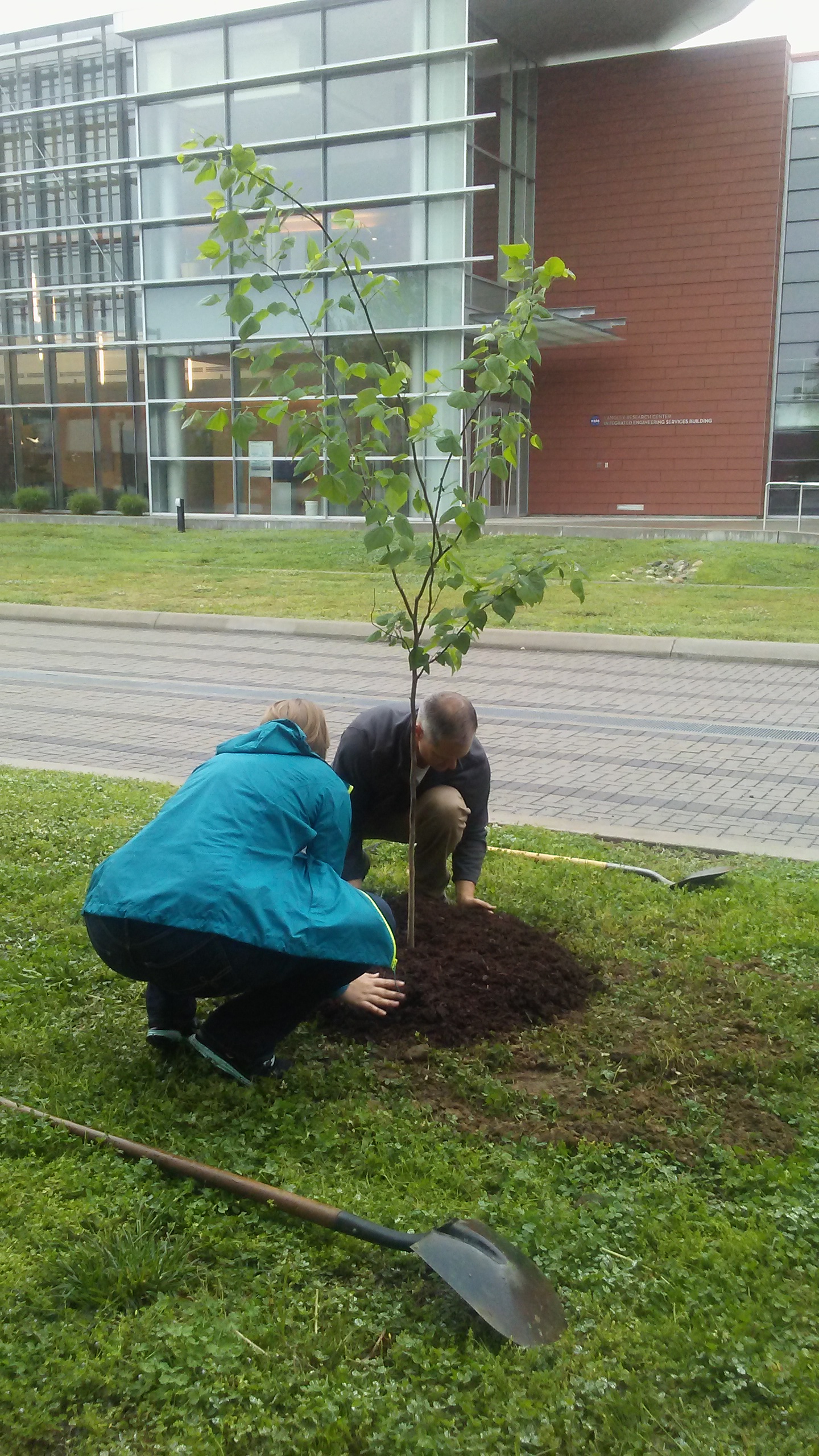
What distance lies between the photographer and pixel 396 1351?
2.42m

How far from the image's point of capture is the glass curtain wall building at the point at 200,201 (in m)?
24.8

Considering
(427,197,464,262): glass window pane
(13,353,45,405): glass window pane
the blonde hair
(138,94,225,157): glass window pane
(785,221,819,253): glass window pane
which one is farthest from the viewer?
(13,353,45,405): glass window pane

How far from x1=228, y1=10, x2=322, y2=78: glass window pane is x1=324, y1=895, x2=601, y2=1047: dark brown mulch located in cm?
2547

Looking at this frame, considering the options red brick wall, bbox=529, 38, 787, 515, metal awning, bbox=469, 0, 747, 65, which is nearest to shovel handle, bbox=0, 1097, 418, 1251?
metal awning, bbox=469, 0, 747, 65

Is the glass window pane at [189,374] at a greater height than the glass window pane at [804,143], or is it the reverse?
the glass window pane at [804,143]

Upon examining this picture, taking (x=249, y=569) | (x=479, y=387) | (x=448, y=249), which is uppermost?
(x=448, y=249)

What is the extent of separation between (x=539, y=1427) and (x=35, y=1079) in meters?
1.90

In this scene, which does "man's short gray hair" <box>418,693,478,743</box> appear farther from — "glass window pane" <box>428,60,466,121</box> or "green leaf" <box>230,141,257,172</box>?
"glass window pane" <box>428,60,466,121</box>

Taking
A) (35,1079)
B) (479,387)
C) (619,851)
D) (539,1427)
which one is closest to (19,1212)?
(35,1079)

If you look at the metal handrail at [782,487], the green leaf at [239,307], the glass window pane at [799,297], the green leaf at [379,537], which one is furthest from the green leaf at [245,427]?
the glass window pane at [799,297]

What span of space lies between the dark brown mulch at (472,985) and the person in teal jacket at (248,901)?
36 centimetres

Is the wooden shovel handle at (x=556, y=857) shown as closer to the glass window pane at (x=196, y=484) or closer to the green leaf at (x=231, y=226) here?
the green leaf at (x=231, y=226)

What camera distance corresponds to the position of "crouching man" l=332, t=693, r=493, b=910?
15.1 feet

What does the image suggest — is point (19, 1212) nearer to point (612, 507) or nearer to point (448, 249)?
point (448, 249)
